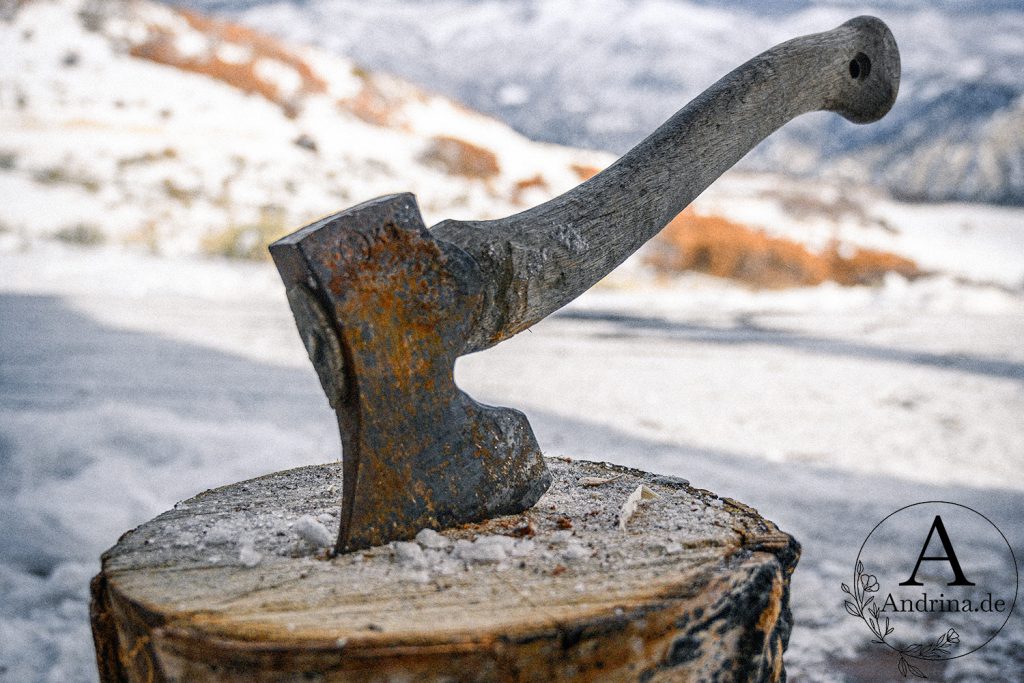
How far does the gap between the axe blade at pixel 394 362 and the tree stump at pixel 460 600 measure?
61 millimetres

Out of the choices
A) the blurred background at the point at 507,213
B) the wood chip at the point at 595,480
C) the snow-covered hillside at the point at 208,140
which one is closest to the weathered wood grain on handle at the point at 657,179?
the wood chip at the point at 595,480

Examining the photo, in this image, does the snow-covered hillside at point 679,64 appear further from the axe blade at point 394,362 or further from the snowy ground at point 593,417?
the axe blade at point 394,362

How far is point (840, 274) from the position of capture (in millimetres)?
8633

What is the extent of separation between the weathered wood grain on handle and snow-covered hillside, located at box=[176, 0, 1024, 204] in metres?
8.59

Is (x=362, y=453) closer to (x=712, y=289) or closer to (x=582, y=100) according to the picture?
(x=712, y=289)

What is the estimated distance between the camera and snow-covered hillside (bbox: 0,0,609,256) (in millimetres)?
8695

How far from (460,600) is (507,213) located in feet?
30.2

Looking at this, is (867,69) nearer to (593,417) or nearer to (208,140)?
(593,417)

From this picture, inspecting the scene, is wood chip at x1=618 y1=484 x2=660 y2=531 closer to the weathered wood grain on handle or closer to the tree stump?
the tree stump

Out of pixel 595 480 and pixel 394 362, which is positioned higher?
pixel 394 362

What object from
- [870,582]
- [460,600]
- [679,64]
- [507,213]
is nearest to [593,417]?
[870,582]

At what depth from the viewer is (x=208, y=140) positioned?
1025 centimetres

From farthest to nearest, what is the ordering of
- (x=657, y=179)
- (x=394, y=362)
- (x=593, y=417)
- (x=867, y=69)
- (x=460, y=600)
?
(x=593, y=417), (x=867, y=69), (x=657, y=179), (x=394, y=362), (x=460, y=600)

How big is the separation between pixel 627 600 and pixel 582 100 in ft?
42.3
